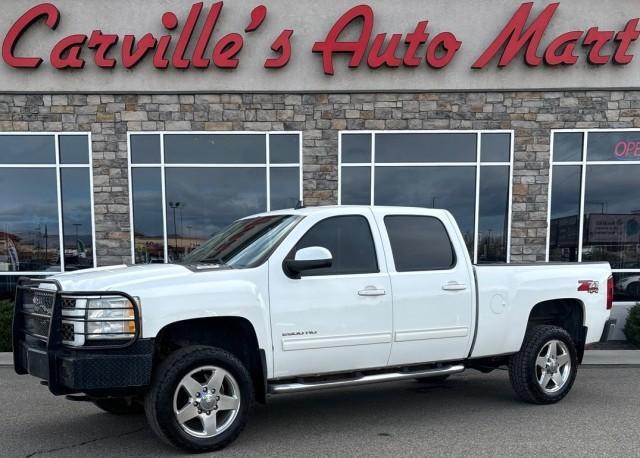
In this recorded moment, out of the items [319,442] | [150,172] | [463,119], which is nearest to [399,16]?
[463,119]

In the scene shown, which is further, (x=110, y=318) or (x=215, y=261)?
(x=215, y=261)

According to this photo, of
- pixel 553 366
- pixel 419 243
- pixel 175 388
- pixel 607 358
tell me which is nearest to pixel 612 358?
pixel 607 358

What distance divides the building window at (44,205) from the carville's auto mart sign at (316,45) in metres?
1.19

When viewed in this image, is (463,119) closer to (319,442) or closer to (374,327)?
(374,327)

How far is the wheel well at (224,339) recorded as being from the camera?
400cm

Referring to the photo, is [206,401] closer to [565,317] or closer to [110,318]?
[110,318]

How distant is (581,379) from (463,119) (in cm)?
532

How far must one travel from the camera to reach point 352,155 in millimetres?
9984

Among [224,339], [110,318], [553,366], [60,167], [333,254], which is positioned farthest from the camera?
[60,167]

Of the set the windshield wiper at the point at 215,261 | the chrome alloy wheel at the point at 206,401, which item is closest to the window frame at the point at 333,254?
the windshield wiper at the point at 215,261

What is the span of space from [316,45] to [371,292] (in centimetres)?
654

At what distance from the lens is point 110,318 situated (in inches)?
143

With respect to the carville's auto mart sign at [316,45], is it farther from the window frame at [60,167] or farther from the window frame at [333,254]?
the window frame at [333,254]

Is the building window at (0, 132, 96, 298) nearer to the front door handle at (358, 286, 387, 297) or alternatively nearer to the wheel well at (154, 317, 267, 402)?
the wheel well at (154, 317, 267, 402)
